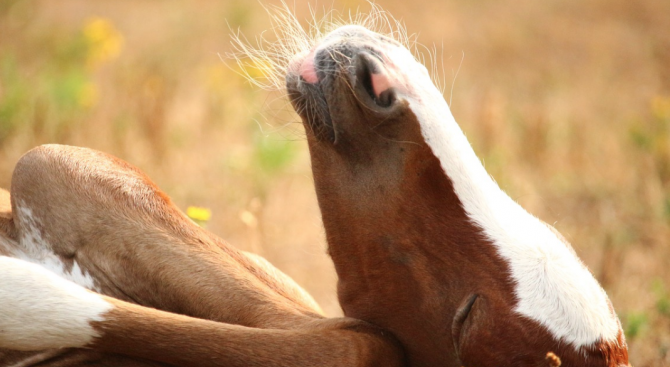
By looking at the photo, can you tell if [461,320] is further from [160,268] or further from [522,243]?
[160,268]

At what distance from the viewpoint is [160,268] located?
6.19 ft

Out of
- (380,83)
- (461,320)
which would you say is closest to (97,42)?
(380,83)

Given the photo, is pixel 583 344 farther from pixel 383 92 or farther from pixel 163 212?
pixel 163 212

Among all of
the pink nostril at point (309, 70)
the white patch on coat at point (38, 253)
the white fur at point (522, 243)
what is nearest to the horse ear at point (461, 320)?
the white fur at point (522, 243)

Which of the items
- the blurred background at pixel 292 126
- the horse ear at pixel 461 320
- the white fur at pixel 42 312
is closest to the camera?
the white fur at pixel 42 312

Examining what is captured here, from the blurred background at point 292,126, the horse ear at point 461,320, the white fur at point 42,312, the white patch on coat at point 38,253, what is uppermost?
the blurred background at point 292,126

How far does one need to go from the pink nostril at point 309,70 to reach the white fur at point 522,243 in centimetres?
18

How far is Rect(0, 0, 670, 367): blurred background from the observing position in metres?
4.32

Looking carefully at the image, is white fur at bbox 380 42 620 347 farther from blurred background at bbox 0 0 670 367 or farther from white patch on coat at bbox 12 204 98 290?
white patch on coat at bbox 12 204 98 290

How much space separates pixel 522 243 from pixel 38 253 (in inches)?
45.5

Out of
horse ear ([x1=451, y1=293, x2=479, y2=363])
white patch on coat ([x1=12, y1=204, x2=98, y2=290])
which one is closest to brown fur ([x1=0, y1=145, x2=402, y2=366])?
white patch on coat ([x1=12, y1=204, x2=98, y2=290])

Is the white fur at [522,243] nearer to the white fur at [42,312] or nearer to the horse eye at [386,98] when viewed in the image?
the horse eye at [386,98]

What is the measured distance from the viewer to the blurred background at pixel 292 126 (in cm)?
432

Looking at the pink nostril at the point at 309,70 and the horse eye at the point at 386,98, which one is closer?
the horse eye at the point at 386,98
